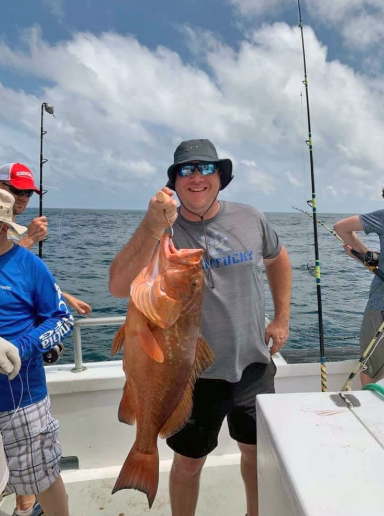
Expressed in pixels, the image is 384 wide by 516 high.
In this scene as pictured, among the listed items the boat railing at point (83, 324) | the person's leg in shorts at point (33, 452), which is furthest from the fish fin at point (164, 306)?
the boat railing at point (83, 324)

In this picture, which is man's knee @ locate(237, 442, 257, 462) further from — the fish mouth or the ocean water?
the ocean water

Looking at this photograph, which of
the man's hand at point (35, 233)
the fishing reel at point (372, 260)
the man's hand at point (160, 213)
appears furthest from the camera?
the fishing reel at point (372, 260)

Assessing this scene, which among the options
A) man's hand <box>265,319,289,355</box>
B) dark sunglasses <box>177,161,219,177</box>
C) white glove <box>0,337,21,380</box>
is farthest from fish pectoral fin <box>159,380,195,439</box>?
dark sunglasses <box>177,161,219,177</box>

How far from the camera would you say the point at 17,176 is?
3203mm

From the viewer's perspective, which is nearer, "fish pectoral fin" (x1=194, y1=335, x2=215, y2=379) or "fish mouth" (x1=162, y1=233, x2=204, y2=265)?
"fish mouth" (x1=162, y1=233, x2=204, y2=265)

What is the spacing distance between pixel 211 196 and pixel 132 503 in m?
2.35

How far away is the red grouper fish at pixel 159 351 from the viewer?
1.67 metres

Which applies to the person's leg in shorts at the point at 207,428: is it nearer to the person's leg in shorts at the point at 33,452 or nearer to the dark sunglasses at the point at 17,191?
the person's leg in shorts at the point at 33,452

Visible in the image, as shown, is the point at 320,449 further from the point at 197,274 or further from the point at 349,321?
the point at 349,321

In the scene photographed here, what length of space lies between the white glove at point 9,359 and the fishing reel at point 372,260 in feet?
9.98

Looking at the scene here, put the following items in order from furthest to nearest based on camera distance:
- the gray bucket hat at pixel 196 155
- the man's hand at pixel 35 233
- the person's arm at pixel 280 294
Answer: the man's hand at pixel 35 233 < the person's arm at pixel 280 294 < the gray bucket hat at pixel 196 155

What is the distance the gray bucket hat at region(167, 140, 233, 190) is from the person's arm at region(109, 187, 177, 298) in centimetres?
49

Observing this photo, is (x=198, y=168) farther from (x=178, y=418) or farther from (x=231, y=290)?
(x=178, y=418)

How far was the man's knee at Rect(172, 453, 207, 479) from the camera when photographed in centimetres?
225
